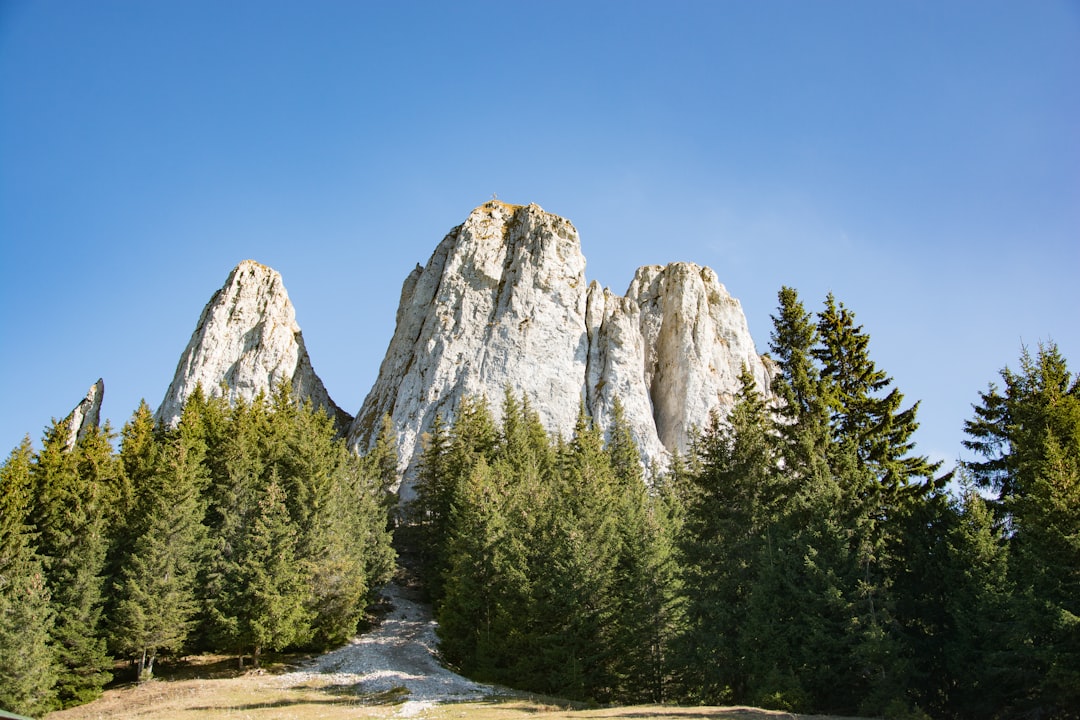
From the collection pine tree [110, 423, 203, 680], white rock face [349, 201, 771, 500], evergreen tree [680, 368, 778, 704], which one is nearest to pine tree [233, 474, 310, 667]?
pine tree [110, 423, 203, 680]

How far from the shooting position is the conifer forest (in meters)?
25.1

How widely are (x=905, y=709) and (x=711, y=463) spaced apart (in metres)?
13.4

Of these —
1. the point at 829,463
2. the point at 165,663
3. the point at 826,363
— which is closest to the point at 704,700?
the point at 829,463

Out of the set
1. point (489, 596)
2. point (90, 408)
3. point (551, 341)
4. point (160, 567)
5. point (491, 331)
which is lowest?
point (489, 596)

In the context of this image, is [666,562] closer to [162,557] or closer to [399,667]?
[399,667]

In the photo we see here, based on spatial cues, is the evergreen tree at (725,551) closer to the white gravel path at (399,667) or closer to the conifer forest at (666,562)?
the conifer forest at (666,562)

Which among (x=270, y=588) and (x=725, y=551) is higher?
(x=725, y=551)

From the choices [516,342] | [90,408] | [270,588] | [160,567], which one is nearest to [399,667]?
[270,588]

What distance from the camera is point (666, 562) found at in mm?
33938

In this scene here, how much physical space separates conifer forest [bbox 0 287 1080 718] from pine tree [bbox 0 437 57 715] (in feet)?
0.36

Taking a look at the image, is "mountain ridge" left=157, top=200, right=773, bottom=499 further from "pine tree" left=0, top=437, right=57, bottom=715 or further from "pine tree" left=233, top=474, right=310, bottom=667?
"pine tree" left=0, top=437, right=57, bottom=715

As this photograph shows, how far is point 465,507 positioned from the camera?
4528 centimetres

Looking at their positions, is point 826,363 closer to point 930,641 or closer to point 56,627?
point 930,641

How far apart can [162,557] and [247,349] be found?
66788 millimetres
